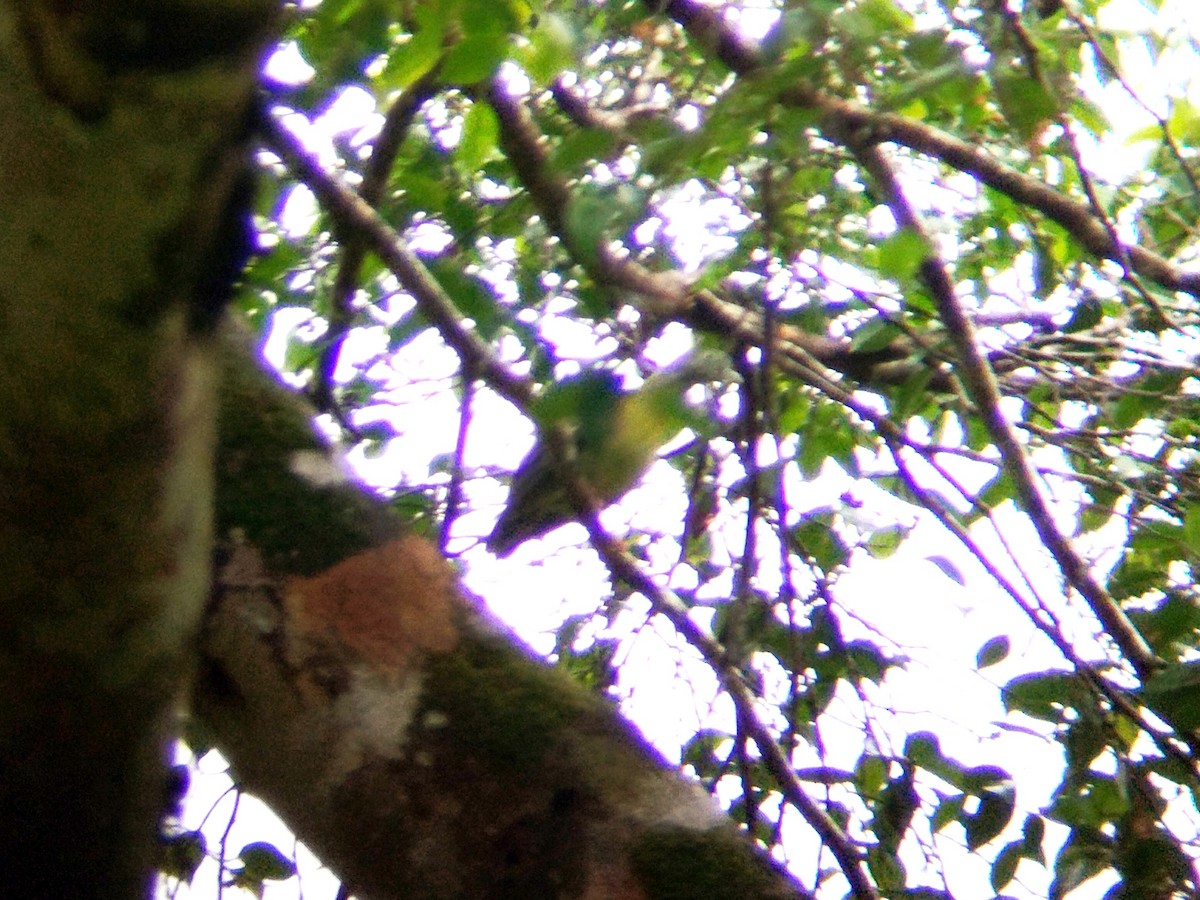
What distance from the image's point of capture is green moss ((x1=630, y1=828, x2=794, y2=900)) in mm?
1212

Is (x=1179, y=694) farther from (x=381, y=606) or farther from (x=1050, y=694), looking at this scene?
(x=381, y=606)

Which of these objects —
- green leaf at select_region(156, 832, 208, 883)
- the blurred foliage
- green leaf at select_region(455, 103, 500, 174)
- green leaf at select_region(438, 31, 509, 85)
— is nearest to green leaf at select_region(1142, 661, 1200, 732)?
the blurred foliage

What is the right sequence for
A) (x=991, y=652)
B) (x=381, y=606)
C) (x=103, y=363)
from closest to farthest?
Answer: (x=103, y=363)
(x=381, y=606)
(x=991, y=652)

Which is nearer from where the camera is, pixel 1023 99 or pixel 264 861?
pixel 1023 99

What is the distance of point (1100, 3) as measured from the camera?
2348 mm

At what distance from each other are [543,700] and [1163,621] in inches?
41.4

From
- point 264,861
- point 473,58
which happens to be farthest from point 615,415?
point 264,861

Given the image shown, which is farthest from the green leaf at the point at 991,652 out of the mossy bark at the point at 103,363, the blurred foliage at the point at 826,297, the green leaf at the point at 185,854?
the mossy bark at the point at 103,363

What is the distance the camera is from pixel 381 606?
135 cm

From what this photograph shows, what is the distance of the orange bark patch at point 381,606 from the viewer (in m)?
1.32

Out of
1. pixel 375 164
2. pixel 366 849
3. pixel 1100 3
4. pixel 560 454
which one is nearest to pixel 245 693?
pixel 366 849

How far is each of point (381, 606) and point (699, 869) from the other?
1.32 feet

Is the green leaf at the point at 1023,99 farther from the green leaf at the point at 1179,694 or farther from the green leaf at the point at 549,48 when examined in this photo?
the green leaf at the point at 1179,694

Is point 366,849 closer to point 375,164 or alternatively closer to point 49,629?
point 49,629
